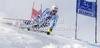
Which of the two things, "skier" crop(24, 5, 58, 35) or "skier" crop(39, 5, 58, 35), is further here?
"skier" crop(39, 5, 58, 35)

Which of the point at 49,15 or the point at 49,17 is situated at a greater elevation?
the point at 49,15

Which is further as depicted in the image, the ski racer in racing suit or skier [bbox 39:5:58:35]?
skier [bbox 39:5:58:35]

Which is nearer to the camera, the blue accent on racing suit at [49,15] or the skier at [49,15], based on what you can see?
the skier at [49,15]

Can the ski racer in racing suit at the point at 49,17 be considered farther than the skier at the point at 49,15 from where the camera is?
No

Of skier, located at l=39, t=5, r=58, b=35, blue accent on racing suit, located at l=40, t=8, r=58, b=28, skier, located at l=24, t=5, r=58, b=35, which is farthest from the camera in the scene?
blue accent on racing suit, located at l=40, t=8, r=58, b=28

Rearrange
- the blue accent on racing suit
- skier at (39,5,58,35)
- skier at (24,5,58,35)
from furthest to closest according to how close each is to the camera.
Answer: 1. the blue accent on racing suit
2. skier at (39,5,58,35)
3. skier at (24,5,58,35)

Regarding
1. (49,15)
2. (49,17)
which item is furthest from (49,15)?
(49,17)

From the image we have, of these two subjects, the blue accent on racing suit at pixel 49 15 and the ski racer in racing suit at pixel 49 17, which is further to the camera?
the blue accent on racing suit at pixel 49 15

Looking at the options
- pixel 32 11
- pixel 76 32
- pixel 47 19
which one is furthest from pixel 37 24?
pixel 32 11

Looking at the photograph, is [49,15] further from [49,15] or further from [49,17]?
[49,17]

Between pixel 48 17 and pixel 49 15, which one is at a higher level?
pixel 49 15

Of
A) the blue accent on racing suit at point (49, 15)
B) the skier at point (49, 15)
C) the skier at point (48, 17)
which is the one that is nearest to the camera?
the skier at point (48, 17)

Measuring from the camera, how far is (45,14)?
12672 mm

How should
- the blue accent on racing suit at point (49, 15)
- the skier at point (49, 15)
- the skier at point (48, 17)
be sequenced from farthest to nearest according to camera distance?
the blue accent on racing suit at point (49, 15) → the skier at point (49, 15) → the skier at point (48, 17)
